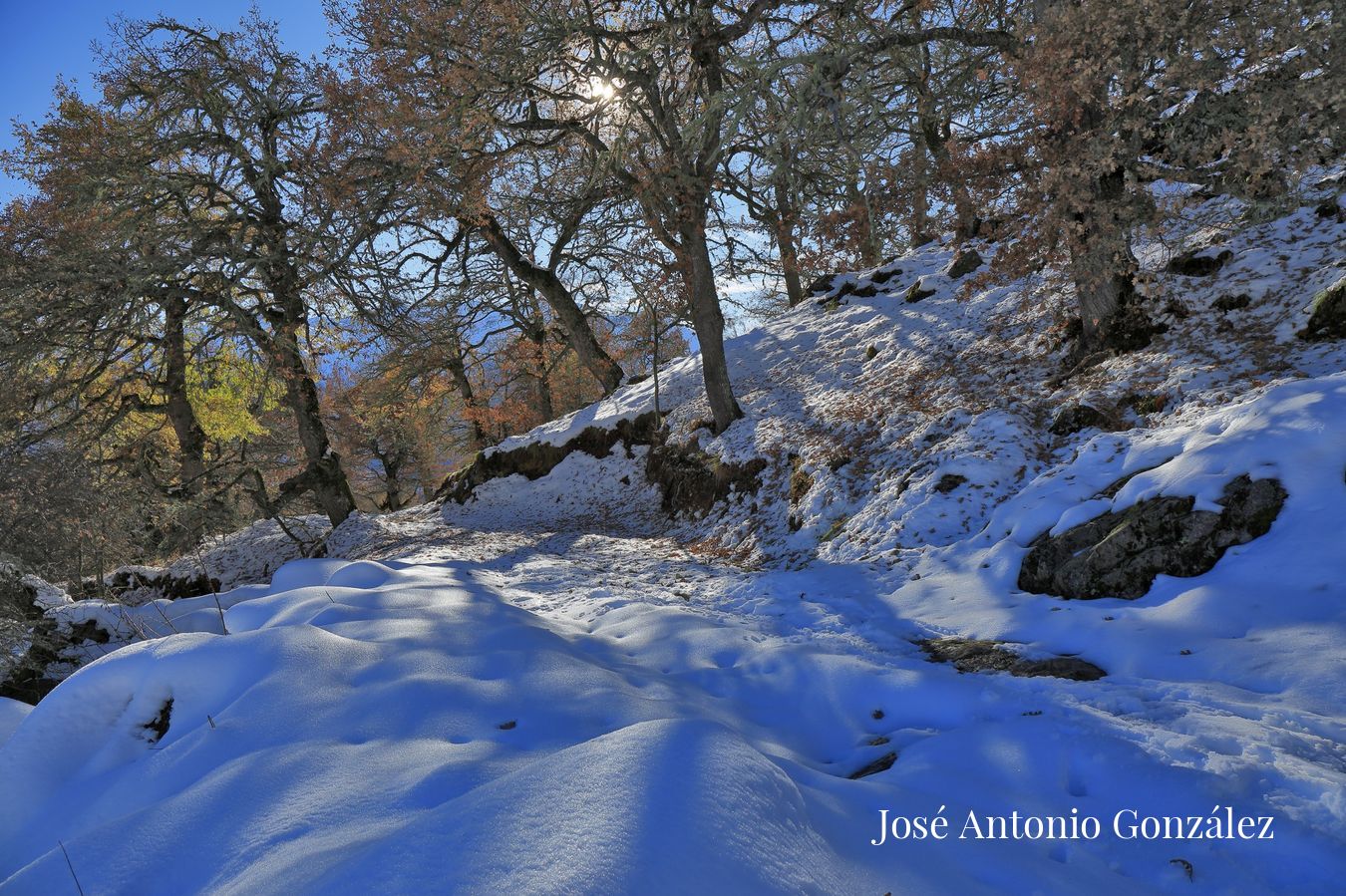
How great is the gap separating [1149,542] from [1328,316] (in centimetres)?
401

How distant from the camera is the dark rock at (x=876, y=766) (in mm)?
2957

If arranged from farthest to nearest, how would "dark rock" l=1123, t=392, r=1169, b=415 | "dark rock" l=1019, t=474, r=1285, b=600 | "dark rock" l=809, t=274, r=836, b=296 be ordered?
1. "dark rock" l=809, t=274, r=836, b=296
2. "dark rock" l=1123, t=392, r=1169, b=415
3. "dark rock" l=1019, t=474, r=1285, b=600

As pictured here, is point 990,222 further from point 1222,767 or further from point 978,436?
point 1222,767

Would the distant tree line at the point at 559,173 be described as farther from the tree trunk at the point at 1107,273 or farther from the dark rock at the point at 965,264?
the dark rock at the point at 965,264

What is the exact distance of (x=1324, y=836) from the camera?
6.97 ft

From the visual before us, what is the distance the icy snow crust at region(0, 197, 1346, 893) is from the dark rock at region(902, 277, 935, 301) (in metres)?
5.38

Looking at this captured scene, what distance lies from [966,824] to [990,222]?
6.76 meters

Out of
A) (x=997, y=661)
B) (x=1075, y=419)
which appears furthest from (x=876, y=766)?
(x=1075, y=419)

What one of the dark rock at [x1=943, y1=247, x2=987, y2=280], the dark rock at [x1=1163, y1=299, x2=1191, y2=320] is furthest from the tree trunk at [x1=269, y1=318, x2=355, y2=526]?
the dark rock at [x1=1163, y1=299, x2=1191, y2=320]

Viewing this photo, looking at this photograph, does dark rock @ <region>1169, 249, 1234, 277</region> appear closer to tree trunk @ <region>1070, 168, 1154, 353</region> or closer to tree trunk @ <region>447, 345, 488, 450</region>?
tree trunk @ <region>1070, 168, 1154, 353</region>

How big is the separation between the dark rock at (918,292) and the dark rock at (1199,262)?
504 cm

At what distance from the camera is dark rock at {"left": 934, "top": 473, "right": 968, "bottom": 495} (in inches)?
277

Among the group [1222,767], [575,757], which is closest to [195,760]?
[575,757]

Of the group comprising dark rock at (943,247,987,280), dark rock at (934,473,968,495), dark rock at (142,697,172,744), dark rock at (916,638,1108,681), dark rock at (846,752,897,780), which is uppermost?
dark rock at (943,247,987,280)
